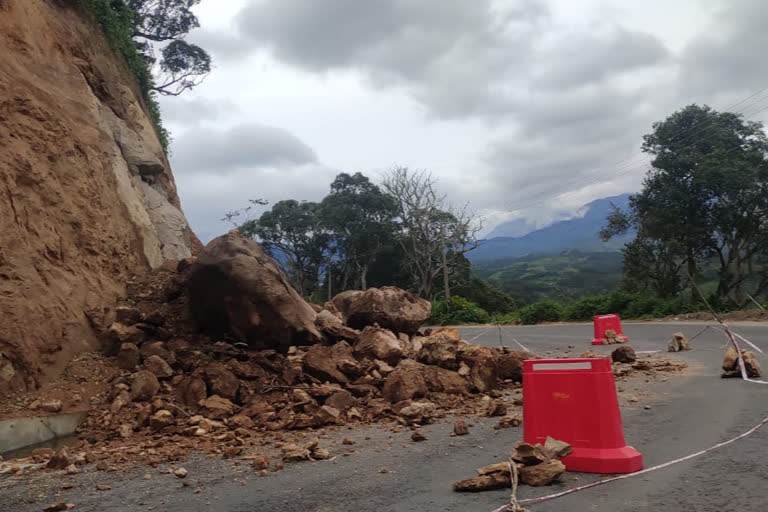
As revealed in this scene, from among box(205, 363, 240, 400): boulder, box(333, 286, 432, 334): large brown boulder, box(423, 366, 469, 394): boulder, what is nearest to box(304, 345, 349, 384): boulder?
box(205, 363, 240, 400): boulder

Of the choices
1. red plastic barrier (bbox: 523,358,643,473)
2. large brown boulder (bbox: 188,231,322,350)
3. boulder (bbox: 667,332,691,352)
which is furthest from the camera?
boulder (bbox: 667,332,691,352)

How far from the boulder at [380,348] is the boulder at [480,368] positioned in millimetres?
936

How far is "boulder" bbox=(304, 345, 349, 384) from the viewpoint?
7809 millimetres

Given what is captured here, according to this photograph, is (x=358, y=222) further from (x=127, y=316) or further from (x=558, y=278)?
(x=127, y=316)

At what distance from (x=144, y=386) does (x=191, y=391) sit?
23.5 inches

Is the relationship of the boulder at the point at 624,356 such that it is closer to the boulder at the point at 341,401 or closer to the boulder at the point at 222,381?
the boulder at the point at 341,401

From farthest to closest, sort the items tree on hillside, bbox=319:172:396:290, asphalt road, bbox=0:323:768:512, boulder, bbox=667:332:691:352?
tree on hillside, bbox=319:172:396:290, boulder, bbox=667:332:691:352, asphalt road, bbox=0:323:768:512

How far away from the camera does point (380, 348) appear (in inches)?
341

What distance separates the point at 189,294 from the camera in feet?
29.7

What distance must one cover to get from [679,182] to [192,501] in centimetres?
2642

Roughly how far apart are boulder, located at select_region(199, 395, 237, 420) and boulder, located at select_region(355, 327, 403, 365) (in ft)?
7.60

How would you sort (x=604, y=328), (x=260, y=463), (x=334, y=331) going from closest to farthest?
(x=260, y=463) → (x=334, y=331) → (x=604, y=328)

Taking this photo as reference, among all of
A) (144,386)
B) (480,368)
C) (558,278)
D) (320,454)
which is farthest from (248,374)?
(558,278)

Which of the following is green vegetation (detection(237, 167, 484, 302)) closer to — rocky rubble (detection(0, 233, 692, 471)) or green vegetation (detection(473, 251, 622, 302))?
green vegetation (detection(473, 251, 622, 302))
